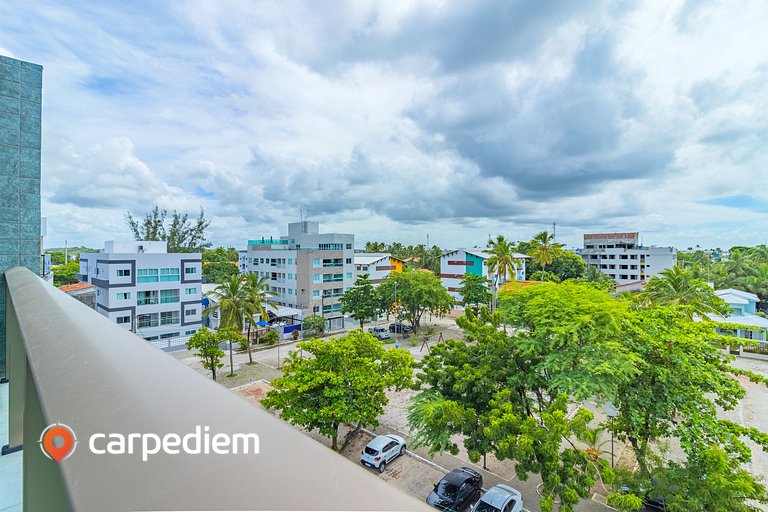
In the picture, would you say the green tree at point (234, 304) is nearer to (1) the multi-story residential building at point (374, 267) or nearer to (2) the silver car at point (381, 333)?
(2) the silver car at point (381, 333)

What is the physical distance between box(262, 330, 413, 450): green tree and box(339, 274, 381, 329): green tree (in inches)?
595

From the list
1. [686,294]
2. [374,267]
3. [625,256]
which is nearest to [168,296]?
[374,267]

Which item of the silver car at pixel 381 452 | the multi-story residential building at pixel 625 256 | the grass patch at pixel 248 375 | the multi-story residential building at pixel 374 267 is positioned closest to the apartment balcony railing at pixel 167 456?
the silver car at pixel 381 452

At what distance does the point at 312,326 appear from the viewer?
25.4 m

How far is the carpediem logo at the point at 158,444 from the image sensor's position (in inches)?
26.5

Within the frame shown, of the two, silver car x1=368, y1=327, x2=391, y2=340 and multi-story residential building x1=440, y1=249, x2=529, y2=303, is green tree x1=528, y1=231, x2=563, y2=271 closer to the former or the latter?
multi-story residential building x1=440, y1=249, x2=529, y2=303

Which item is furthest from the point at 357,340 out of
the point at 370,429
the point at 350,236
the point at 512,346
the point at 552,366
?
the point at 350,236

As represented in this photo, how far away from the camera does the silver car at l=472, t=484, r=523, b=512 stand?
27.4ft

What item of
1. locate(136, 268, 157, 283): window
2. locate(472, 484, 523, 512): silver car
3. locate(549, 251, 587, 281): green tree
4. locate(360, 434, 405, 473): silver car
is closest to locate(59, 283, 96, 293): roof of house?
locate(136, 268, 157, 283): window

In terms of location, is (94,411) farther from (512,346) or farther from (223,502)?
(512,346)

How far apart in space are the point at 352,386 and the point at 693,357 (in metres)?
7.95

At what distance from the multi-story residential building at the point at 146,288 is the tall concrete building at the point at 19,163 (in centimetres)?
1639

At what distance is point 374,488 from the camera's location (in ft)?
1.70

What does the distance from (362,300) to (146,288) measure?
1303 centimetres
